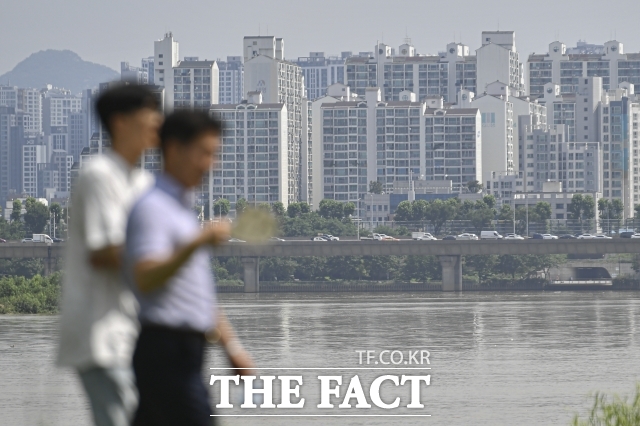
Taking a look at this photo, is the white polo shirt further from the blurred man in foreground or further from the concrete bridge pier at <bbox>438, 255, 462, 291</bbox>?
the concrete bridge pier at <bbox>438, 255, 462, 291</bbox>

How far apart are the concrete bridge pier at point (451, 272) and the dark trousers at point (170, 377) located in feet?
257

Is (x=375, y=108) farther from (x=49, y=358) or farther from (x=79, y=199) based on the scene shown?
(x=79, y=199)

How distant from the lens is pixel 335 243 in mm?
82375

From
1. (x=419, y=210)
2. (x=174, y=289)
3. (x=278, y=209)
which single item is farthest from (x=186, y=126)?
(x=278, y=209)

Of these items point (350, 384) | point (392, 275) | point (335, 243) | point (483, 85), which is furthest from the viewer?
point (483, 85)

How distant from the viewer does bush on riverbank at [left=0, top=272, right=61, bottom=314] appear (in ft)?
181

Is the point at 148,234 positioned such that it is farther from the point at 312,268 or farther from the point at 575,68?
the point at 575,68

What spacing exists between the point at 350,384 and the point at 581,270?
210 ft

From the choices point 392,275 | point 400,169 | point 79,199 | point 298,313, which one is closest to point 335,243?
point 392,275

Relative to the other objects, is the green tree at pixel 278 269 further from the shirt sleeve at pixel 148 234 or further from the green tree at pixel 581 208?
the shirt sleeve at pixel 148 234

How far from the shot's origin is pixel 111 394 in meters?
4.79

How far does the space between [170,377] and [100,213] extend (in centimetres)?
57

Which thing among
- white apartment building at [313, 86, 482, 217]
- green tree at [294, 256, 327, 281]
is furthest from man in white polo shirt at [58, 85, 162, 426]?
white apartment building at [313, 86, 482, 217]

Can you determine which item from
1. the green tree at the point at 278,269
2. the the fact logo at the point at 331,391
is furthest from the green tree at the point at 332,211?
the the fact logo at the point at 331,391
